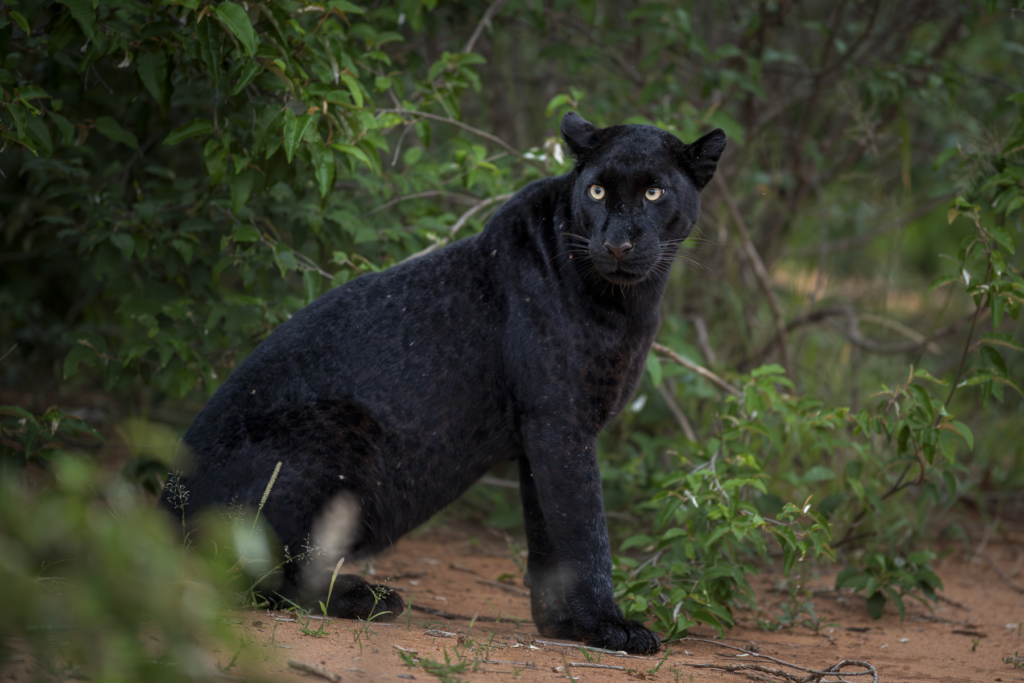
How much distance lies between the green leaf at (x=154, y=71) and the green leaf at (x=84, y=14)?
24 cm

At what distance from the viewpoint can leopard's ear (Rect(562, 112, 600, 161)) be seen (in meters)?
3.06

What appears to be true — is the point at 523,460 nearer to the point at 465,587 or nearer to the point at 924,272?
the point at 465,587

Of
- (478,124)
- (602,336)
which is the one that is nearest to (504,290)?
(602,336)

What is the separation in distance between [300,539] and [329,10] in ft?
7.03

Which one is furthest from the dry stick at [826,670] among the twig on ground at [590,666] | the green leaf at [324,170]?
the green leaf at [324,170]

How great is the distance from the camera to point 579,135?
308cm

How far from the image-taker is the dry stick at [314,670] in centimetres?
196

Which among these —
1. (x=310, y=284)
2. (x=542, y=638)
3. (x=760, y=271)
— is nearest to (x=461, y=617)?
(x=542, y=638)

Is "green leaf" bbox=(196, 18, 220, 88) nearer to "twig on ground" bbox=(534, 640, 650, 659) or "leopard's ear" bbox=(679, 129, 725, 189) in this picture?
"leopard's ear" bbox=(679, 129, 725, 189)

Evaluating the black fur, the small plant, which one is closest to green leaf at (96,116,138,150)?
the black fur

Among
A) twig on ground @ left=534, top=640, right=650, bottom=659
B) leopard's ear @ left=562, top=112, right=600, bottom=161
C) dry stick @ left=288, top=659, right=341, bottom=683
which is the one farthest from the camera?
leopard's ear @ left=562, top=112, right=600, bottom=161

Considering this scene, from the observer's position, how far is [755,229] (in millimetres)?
6281

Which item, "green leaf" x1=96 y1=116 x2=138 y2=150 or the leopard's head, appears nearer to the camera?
the leopard's head

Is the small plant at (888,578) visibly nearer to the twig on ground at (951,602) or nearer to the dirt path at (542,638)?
the dirt path at (542,638)
